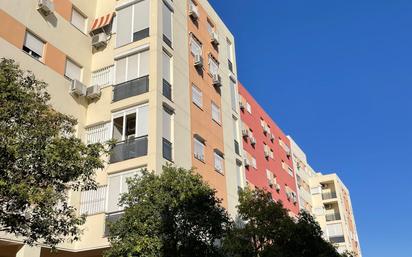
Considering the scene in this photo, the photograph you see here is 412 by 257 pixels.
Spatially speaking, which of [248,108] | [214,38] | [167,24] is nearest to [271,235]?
[167,24]

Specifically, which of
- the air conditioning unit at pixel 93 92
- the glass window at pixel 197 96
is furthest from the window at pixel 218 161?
→ the air conditioning unit at pixel 93 92

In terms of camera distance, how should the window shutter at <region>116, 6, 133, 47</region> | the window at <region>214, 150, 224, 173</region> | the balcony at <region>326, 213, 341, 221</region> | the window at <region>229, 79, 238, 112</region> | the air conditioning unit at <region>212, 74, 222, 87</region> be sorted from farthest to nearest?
1. the balcony at <region>326, 213, 341, 221</region>
2. the window at <region>229, 79, 238, 112</region>
3. the air conditioning unit at <region>212, 74, 222, 87</region>
4. the window at <region>214, 150, 224, 173</region>
5. the window shutter at <region>116, 6, 133, 47</region>

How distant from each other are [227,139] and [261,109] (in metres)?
17.1

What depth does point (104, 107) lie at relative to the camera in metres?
23.3

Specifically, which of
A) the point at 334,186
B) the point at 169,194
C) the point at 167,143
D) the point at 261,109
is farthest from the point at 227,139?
the point at 334,186

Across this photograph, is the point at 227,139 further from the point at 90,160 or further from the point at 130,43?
the point at 90,160

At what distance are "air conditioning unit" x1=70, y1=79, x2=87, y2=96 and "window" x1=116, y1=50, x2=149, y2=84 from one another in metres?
1.75

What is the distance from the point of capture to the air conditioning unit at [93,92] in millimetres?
23484

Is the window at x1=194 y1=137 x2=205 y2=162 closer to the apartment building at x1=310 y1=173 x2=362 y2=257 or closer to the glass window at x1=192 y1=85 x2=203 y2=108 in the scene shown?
the glass window at x1=192 y1=85 x2=203 y2=108

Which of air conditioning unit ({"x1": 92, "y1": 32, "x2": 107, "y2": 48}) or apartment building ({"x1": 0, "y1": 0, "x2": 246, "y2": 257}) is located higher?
air conditioning unit ({"x1": 92, "y1": 32, "x2": 107, "y2": 48})

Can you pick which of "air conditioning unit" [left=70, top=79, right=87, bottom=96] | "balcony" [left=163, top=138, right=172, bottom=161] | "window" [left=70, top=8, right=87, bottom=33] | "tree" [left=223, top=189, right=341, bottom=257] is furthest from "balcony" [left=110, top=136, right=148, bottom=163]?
"window" [left=70, top=8, right=87, bottom=33]

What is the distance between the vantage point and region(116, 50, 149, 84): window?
2338 centimetres

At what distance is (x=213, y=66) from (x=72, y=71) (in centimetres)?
989

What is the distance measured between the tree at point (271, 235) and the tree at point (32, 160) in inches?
310
